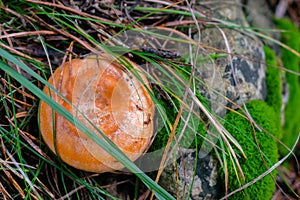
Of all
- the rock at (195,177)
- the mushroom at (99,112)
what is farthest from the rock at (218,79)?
the mushroom at (99,112)

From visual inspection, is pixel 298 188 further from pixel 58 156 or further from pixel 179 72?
pixel 58 156

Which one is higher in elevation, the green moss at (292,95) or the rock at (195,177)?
the green moss at (292,95)

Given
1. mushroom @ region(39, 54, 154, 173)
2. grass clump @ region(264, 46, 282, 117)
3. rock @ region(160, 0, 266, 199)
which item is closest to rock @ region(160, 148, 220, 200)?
rock @ region(160, 0, 266, 199)

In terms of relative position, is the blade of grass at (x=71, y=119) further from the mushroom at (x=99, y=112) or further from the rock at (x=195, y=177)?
the rock at (x=195, y=177)

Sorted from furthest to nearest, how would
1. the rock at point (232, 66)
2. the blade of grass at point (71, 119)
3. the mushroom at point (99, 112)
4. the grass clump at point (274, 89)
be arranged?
the grass clump at point (274, 89), the rock at point (232, 66), the mushroom at point (99, 112), the blade of grass at point (71, 119)

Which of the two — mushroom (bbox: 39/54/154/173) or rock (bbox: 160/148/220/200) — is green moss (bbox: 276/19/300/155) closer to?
rock (bbox: 160/148/220/200)

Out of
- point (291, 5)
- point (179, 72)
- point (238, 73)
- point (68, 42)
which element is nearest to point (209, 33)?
point (238, 73)
